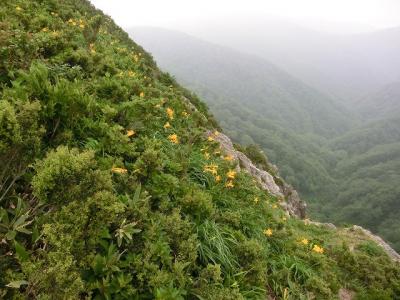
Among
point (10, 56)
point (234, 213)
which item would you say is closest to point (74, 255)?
point (234, 213)

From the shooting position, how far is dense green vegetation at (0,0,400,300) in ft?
9.78

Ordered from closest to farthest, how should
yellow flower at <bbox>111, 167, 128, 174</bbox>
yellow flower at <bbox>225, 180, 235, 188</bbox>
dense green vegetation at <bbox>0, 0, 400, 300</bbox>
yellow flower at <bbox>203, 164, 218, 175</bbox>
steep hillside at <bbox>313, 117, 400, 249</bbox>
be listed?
dense green vegetation at <bbox>0, 0, 400, 300</bbox> → yellow flower at <bbox>111, 167, 128, 174</bbox> → yellow flower at <bbox>203, 164, 218, 175</bbox> → yellow flower at <bbox>225, 180, 235, 188</bbox> → steep hillside at <bbox>313, 117, 400, 249</bbox>

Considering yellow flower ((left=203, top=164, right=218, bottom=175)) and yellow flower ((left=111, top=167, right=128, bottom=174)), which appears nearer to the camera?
yellow flower ((left=111, top=167, right=128, bottom=174))

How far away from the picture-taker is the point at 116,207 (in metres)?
3.24

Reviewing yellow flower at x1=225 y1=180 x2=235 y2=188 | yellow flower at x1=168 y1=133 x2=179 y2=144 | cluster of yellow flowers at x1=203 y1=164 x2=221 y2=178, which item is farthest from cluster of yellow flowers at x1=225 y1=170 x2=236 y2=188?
yellow flower at x1=168 y1=133 x2=179 y2=144

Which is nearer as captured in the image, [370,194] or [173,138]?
[173,138]

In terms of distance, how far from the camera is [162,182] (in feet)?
15.3

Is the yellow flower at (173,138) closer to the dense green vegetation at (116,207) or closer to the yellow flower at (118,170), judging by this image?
the dense green vegetation at (116,207)

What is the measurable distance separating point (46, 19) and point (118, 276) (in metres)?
6.77

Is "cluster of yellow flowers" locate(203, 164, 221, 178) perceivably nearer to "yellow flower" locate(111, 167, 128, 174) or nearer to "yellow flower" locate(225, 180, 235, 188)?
"yellow flower" locate(225, 180, 235, 188)

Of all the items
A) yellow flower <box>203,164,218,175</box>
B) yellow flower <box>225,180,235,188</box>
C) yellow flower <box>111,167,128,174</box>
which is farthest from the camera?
yellow flower <box>225,180,235,188</box>

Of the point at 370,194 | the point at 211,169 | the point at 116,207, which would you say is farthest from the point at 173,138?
the point at 370,194

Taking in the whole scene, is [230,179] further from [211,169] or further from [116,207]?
[116,207]

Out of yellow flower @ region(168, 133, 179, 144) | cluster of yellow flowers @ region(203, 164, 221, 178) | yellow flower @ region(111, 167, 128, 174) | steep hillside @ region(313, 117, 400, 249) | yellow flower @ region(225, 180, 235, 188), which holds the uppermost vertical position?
yellow flower @ region(111, 167, 128, 174)
